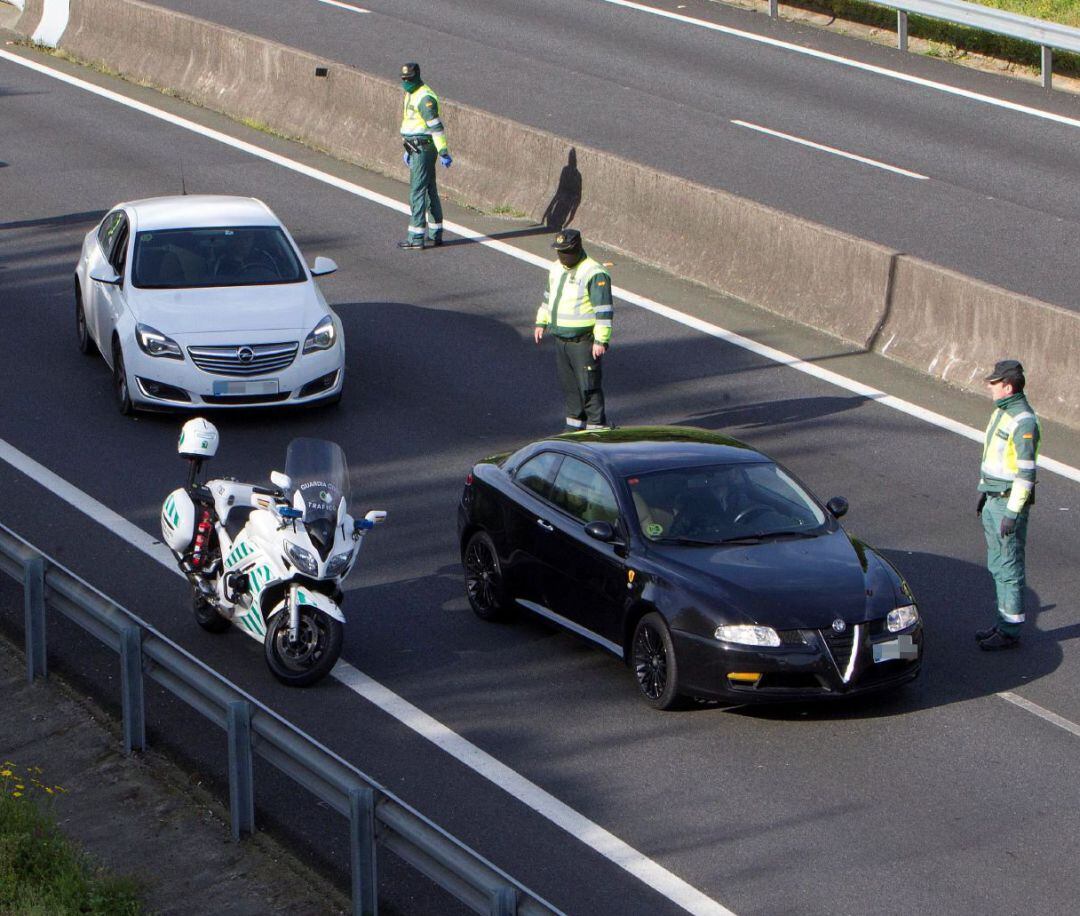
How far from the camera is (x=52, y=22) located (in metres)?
31.9

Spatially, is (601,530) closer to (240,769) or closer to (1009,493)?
(1009,493)

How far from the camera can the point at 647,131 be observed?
26.3 m

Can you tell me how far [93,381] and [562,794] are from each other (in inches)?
356

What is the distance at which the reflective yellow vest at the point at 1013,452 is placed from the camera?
11625mm

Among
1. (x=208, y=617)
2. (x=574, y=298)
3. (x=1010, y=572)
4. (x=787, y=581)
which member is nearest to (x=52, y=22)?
(x=574, y=298)

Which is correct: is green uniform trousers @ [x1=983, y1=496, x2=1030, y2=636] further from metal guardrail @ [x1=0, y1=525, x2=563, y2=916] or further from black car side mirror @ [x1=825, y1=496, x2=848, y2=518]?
metal guardrail @ [x1=0, y1=525, x2=563, y2=916]

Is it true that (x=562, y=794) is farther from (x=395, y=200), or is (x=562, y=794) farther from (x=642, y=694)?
(x=395, y=200)

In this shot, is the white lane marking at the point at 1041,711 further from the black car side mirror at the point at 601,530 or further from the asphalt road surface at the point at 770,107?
the asphalt road surface at the point at 770,107

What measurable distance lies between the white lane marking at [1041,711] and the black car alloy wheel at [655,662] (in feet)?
6.77

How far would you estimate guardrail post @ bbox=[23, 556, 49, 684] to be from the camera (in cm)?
→ 1062

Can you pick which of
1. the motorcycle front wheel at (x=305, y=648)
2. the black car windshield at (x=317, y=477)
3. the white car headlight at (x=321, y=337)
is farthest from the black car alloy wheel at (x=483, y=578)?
the white car headlight at (x=321, y=337)

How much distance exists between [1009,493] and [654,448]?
2282 mm

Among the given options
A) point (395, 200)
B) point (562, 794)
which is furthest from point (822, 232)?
point (562, 794)

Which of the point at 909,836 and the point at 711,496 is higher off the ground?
the point at 711,496
